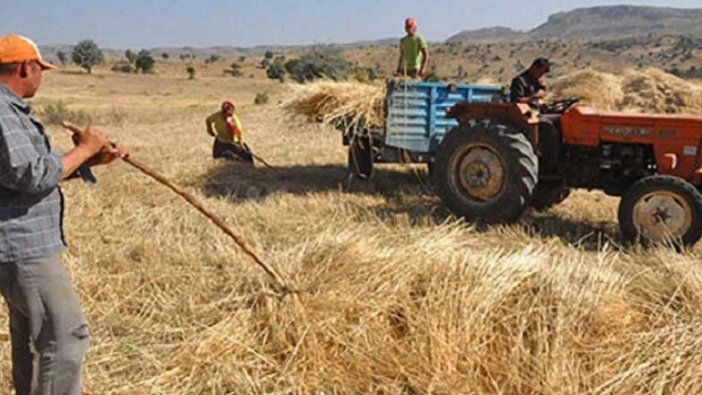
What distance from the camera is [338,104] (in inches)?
335

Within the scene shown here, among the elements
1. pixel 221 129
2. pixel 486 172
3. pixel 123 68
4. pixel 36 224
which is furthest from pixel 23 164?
pixel 123 68

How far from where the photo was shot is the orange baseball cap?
9.88 feet

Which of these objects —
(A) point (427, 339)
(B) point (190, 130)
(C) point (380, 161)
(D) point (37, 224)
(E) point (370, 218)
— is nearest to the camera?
(D) point (37, 224)

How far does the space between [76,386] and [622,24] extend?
197 metres

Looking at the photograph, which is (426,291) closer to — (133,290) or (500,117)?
(133,290)

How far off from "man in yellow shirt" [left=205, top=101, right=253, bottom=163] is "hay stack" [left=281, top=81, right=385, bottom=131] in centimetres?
118

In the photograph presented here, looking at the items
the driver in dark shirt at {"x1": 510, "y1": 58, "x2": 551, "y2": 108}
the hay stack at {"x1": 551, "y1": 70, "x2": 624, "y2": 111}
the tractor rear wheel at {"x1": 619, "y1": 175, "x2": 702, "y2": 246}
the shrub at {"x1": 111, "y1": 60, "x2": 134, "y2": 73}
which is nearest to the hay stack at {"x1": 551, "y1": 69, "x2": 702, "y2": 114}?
the hay stack at {"x1": 551, "y1": 70, "x2": 624, "y2": 111}

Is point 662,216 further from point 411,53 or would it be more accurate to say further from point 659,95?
point 659,95

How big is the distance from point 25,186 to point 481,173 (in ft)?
16.2

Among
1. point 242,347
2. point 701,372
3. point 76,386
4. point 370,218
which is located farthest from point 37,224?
point 370,218

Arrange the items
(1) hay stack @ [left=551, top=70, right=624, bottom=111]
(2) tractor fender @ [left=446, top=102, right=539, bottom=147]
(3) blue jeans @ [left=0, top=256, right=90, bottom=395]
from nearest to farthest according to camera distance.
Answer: (3) blue jeans @ [left=0, top=256, right=90, bottom=395], (2) tractor fender @ [left=446, top=102, right=539, bottom=147], (1) hay stack @ [left=551, top=70, right=624, bottom=111]

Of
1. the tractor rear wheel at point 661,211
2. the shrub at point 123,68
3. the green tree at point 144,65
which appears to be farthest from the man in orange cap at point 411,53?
the shrub at point 123,68

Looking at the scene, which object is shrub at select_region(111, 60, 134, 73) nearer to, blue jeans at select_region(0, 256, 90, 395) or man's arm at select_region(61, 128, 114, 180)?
man's arm at select_region(61, 128, 114, 180)

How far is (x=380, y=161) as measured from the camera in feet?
28.0
